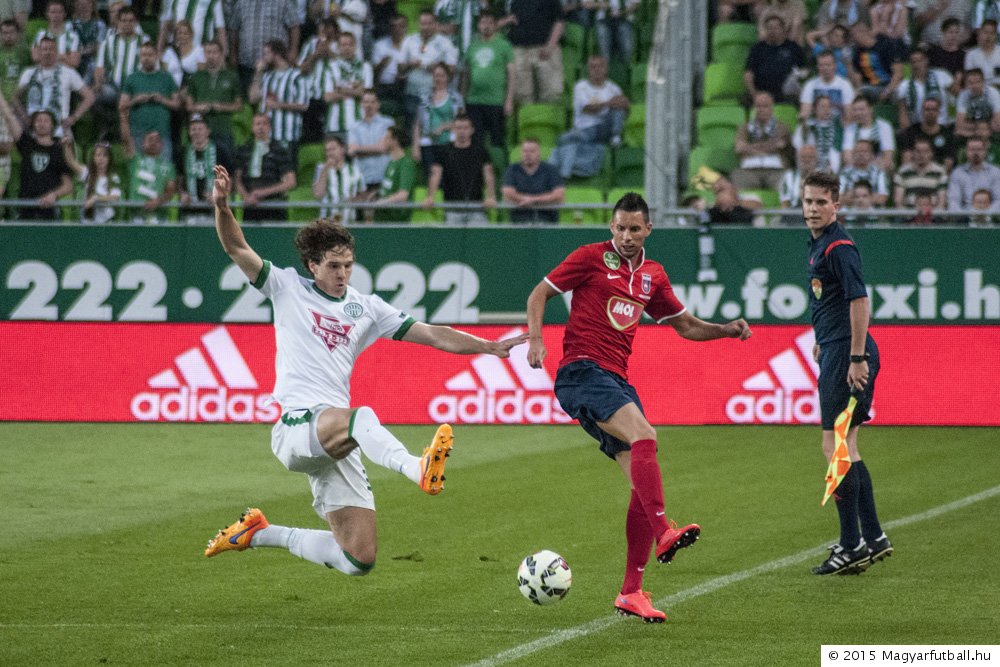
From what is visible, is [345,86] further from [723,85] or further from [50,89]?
[723,85]

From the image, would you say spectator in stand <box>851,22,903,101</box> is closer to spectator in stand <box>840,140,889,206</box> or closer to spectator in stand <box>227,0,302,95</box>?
Answer: spectator in stand <box>840,140,889,206</box>

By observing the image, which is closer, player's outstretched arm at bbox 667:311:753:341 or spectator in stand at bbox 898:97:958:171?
player's outstretched arm at bbox 667:311:753:341

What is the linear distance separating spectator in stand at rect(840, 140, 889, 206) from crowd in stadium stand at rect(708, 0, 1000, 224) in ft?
0.04

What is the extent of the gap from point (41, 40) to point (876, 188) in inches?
423

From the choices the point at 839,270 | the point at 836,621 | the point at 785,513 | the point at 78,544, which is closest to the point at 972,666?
the point at 836,621

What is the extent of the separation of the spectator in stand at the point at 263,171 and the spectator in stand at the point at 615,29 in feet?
14.7

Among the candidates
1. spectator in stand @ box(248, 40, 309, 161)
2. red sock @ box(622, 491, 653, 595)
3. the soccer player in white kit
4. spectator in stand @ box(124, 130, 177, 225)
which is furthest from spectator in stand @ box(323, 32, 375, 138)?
red sock @ box(622, 491, 653, 595)

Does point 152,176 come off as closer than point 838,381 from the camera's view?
No

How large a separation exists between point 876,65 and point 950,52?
3.01ft

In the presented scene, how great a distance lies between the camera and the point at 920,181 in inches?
691

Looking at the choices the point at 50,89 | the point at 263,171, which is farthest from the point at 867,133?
the point at 50,89

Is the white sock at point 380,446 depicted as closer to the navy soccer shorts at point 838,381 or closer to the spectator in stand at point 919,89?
the navy soccer shorts at point 838,381

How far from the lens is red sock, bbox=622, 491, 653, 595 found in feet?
24.3

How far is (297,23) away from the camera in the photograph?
19.8 metres
